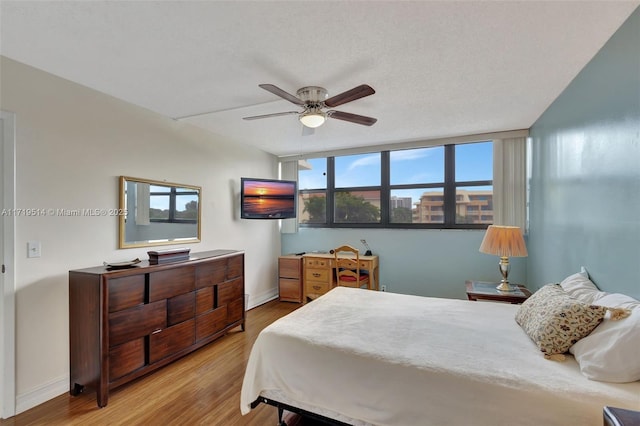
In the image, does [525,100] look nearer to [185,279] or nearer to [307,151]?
[307,151]

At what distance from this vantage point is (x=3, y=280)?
79.7 inches

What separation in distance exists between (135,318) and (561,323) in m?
2.90

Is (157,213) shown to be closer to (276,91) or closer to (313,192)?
(276,91)

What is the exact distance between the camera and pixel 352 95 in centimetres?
211

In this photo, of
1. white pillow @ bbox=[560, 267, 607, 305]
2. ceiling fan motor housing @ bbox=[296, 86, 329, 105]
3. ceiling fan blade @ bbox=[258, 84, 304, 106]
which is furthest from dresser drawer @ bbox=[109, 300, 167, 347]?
white pillow @ bbox=[560, 267, 607, 305]

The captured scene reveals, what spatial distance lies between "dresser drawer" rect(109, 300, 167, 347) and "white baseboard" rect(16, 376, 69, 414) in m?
0.56

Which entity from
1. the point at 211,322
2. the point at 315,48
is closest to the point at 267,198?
the point at 211,322

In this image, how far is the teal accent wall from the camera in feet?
5.21

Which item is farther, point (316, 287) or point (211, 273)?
point (316, 287)

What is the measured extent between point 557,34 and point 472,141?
7.57 feet

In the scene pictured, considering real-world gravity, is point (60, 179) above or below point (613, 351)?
above

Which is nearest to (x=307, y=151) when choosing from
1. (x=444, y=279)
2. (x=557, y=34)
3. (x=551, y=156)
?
(x=444, y=279)

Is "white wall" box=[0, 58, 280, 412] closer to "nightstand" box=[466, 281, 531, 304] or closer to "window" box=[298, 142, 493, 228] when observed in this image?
"window" box=[298, 142, 493, 228]

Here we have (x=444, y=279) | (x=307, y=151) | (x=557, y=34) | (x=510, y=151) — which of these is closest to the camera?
(x=557, y=34)
